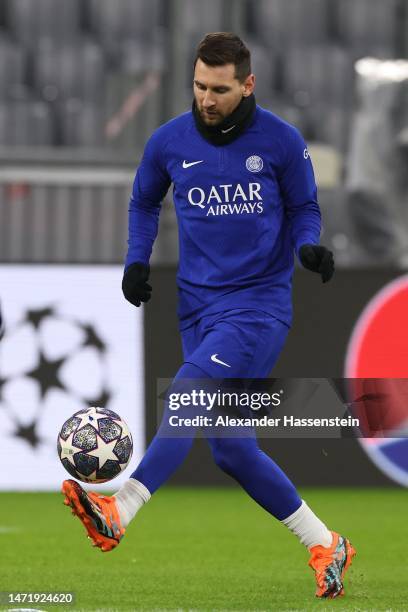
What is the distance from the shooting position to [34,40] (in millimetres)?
17594

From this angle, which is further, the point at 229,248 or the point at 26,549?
the point at 26,549

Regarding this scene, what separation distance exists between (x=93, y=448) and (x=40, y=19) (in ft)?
44.9

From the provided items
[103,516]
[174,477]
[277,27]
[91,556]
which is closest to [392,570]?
[91,556]

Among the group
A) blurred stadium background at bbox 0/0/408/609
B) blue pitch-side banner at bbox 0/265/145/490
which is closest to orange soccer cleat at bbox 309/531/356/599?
blurred stadium background at bbox 0/0/408/609

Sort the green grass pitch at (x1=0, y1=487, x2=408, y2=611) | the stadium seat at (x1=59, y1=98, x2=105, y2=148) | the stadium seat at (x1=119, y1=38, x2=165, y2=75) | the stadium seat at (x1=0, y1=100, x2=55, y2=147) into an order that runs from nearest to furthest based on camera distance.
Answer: the green grass pitch at (x1=0, y1=487, x2=408, y2=611) → the stadium seat at (x1=0, y1=100, x2=55, y2=147) → the stadium seat at (x1=59, y1=98, x2=105, y2=148) → the stadium seat at (x1=119, y1=38, x2=165, y2=75)

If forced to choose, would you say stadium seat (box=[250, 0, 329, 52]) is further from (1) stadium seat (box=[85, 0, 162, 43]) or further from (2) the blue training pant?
(2) the blue training pant

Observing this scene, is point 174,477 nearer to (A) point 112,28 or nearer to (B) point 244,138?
(B) point 244,138

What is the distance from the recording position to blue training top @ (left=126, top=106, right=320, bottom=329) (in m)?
4.93

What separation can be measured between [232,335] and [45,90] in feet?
41.6

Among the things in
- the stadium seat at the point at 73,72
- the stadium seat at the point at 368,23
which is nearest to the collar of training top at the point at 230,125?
the stadium seat at the point at 73,72

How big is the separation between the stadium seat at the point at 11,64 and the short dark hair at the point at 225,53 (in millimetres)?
12660

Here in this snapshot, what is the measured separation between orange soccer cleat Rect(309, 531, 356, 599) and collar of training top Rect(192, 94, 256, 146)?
145cm

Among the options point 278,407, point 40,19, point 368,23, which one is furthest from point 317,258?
point 368,23

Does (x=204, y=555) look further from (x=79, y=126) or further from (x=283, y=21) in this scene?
(x=283, y=21)
